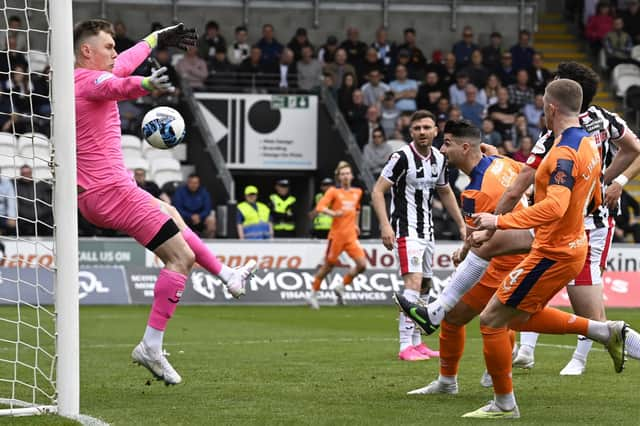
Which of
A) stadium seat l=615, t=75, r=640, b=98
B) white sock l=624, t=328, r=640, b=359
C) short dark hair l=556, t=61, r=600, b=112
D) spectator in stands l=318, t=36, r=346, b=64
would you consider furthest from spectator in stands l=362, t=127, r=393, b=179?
white sock l=624, t=328, r=640, b=359

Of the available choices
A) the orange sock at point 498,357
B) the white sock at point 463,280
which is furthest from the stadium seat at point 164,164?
the orange sock at point 498,357

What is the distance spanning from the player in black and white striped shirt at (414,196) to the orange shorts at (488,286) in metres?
3.74

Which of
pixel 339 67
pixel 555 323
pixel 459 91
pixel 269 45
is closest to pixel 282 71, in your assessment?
pixel 269 45

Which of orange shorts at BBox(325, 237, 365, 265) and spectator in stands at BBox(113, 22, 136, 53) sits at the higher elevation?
spectator in stands at BBox(113, 22, 136, 53)

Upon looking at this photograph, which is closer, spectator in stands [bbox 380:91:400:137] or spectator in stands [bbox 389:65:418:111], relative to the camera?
spectator in stands [bbox 380:91:400:137]

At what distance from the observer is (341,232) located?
69.3 feet

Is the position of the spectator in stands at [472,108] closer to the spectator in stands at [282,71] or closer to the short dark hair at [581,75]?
the spectator in stands at [282,71]

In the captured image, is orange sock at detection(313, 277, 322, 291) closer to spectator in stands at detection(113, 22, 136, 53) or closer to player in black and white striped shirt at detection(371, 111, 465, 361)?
spectator in stands at detection(113, 22, 136, 53)

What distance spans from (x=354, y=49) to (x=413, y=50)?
148cm

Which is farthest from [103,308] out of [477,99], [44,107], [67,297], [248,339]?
[67,297]

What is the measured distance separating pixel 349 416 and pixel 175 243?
1.90 metres

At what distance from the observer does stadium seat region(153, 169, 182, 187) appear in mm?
25156

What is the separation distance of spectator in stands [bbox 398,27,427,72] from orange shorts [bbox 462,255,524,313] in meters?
20.7

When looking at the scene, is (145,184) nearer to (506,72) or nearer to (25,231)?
(25,231)
